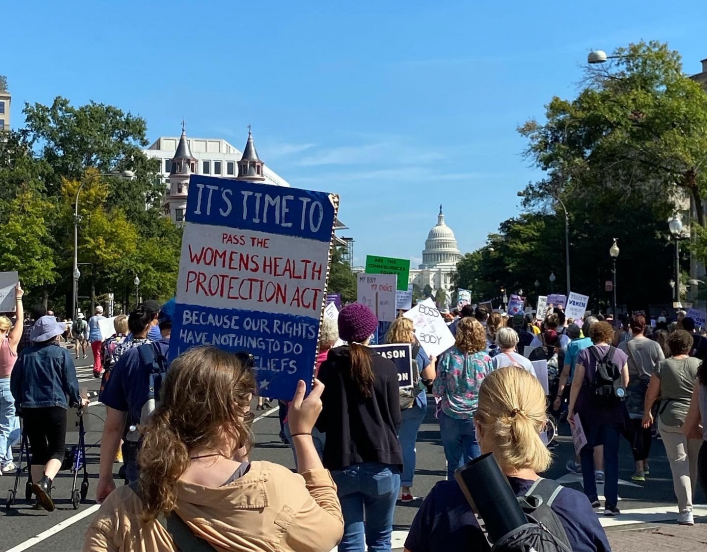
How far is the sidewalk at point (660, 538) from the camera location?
7.94m

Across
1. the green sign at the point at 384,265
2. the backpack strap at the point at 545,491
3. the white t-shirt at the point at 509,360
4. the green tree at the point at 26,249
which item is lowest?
the backpack strap at the point at 545,491

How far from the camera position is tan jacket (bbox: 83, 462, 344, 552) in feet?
8.95

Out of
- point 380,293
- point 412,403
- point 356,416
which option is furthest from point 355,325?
point 380,293

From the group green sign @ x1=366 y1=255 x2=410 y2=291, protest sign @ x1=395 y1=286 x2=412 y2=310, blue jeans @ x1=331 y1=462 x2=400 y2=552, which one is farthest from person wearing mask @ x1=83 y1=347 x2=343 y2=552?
protest sign @ x1=395 y1=286 x2=412 y2=310

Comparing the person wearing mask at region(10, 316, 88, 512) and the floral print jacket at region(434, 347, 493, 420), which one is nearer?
the floral print jacket at region(434, 347, 493, 420)

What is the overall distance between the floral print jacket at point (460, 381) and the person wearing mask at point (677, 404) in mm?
1659

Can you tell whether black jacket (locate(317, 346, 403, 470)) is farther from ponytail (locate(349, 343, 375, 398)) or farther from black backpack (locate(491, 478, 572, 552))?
black backpack (locate(491, 478, 572, 552))

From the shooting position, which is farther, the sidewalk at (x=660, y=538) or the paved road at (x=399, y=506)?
the paved road at (x=399, y=506)

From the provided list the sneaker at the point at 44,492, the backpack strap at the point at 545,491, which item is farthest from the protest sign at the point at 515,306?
the backpack strap at the point at 545,491

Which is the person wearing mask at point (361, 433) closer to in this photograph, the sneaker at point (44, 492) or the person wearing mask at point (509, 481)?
the person wearing mask at point (509, 481)

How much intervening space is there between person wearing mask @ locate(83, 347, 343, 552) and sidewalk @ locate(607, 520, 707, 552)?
219 inches

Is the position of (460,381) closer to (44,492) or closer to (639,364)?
(44,492)

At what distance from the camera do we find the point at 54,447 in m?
9.31

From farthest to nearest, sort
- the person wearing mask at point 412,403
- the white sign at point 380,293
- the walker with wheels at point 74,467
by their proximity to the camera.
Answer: the white sign at point 380,293, the walker with wheels at point 74,467, the person wearing mask at point 412,403
